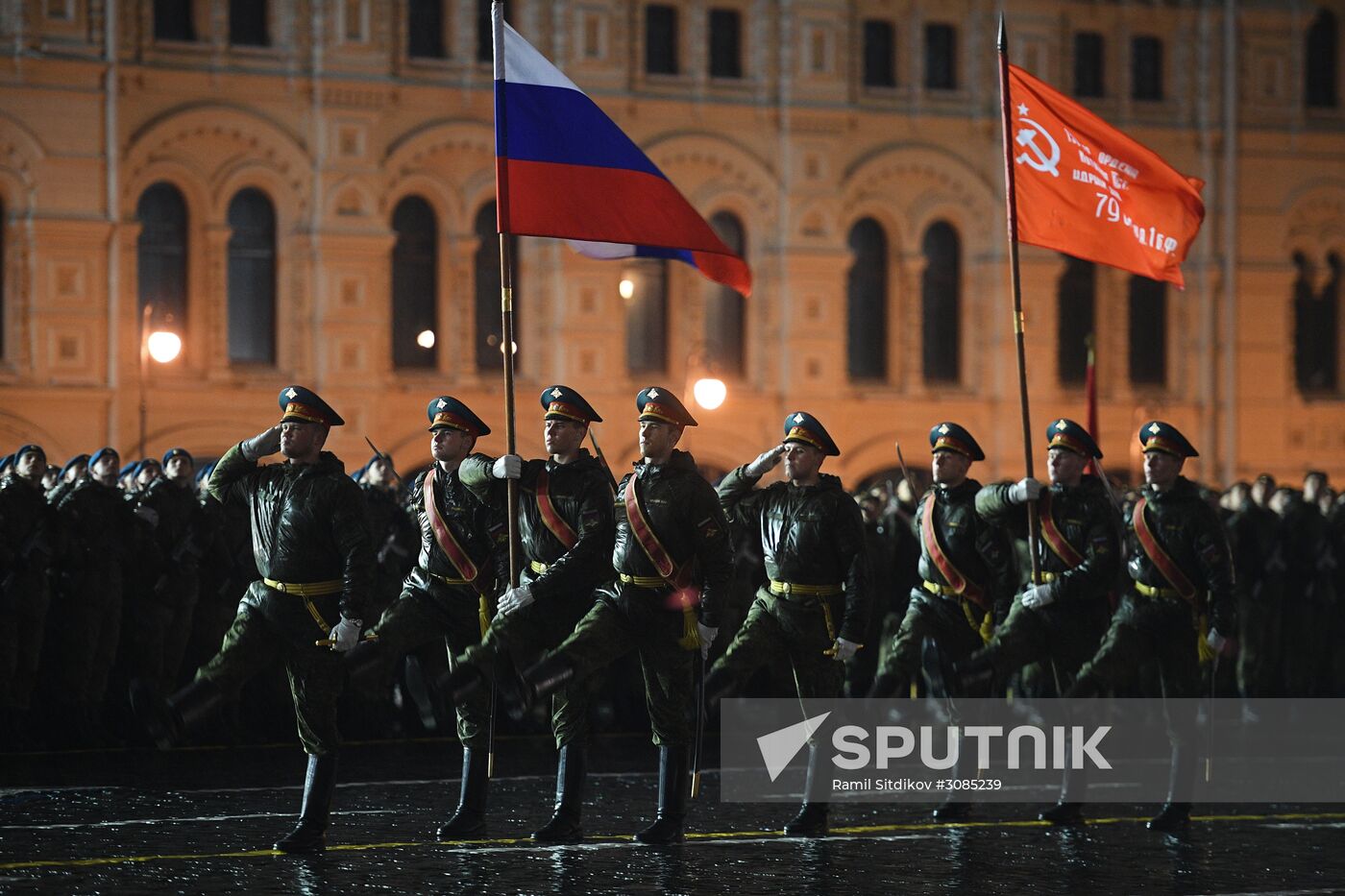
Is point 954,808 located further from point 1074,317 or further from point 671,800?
point 1074,317

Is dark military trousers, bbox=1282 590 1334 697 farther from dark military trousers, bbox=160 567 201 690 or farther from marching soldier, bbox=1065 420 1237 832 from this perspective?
dark military trousers, bbox=160 567 201 690

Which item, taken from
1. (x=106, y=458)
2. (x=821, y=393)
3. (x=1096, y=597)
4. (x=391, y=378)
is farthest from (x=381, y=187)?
(x=1096, y=597)

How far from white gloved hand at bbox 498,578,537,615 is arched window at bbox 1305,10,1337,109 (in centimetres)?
2575

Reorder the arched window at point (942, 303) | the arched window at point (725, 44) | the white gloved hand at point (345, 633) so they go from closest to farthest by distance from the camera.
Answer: the white gloved hand at point (345, 633)
the arched window at point (725, 44)
the arched window at point (942, 303)

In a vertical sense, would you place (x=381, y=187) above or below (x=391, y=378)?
above

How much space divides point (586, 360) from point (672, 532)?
19.4 metres

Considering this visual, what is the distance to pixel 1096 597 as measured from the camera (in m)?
11.3

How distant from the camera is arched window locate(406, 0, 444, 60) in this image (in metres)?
29.2

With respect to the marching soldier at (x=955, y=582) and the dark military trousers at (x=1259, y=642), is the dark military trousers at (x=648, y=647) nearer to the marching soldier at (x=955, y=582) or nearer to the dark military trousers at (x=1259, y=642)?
the marching soldier at (x=955, y=582)

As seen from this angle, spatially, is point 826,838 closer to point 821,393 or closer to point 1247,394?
point 821,393

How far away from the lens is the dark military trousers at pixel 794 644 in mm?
10805

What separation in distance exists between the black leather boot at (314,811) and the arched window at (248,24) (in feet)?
65.5

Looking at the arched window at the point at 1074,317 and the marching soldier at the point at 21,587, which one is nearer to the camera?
the marching soldier at the point at 21,587

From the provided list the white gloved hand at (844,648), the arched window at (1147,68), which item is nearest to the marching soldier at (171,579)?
the white gloved hand at (844,648)
